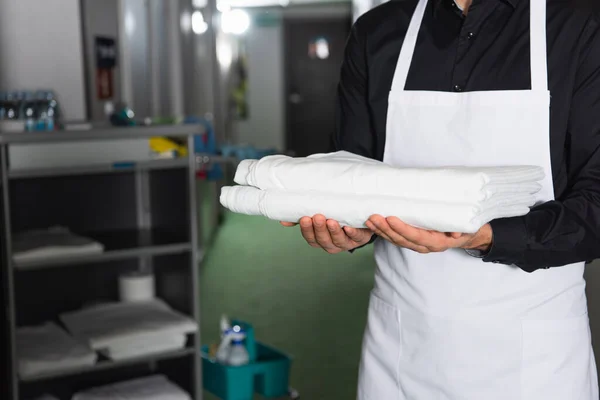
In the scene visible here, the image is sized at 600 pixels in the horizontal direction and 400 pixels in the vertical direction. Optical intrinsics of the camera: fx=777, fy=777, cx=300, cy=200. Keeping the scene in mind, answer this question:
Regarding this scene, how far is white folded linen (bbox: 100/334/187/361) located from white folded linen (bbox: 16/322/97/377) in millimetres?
76

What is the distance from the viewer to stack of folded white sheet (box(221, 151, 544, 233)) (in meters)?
1.15

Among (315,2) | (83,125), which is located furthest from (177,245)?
(315,2)

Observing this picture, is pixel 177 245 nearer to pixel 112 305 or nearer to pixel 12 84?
pixel 112 305

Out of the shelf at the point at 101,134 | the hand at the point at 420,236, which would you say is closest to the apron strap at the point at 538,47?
the hand at the point at 420,236

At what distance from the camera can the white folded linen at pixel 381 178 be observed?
1156 millimetres

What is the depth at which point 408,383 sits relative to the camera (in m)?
1.49

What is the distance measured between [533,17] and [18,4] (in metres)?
2.42

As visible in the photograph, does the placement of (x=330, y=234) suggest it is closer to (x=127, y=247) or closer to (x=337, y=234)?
(x=337, y=234)

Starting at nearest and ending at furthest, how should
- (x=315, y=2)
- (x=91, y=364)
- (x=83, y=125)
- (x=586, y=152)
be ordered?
(x=586, y=152) < (x=91, y=364) < (x=83, y=125) < (x=315, y=2)

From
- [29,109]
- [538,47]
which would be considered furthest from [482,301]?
[29,109]

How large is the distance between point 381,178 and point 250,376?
89.0 inches

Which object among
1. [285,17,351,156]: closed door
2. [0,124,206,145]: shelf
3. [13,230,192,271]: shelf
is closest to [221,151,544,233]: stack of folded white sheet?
[0,124,206,145]: shelf

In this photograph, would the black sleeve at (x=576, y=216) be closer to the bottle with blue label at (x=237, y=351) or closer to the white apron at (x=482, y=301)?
the white apron at (x=482, y=301)

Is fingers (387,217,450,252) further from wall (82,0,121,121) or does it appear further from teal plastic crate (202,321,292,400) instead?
wall (82,0,121,121)
